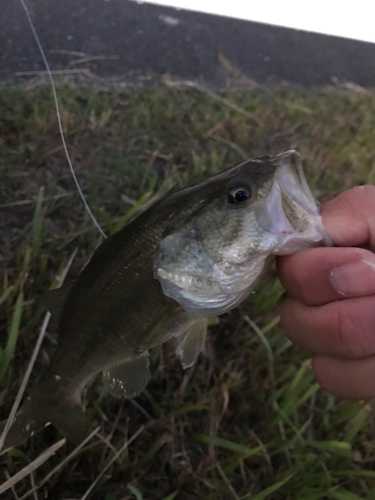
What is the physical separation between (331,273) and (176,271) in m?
0.30

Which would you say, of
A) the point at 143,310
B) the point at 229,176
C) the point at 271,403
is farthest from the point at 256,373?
the point at 229,176

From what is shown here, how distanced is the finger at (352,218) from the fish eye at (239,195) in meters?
0.18

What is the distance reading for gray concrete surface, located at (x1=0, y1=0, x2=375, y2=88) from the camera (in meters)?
2.07

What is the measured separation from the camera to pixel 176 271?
0.86 meters

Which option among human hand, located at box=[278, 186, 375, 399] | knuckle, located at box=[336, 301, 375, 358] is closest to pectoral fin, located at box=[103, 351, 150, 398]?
human hand, located at box=[278, 186, 375, 399]

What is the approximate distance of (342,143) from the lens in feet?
8.55

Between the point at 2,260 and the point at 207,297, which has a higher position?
the point at 207,297

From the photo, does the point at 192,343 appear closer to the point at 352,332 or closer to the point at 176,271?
the point at 176,271

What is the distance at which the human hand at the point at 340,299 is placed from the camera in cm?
77

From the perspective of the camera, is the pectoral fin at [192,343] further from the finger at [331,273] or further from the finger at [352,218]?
the finger at [352,218]

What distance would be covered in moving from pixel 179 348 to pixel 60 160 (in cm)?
109

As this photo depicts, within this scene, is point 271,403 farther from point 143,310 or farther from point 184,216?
point 184,216

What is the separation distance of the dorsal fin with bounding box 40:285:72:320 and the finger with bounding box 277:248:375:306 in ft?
1.75

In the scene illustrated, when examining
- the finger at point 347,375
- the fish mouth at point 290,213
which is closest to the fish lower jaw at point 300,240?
the fish mouth at point 290,213
